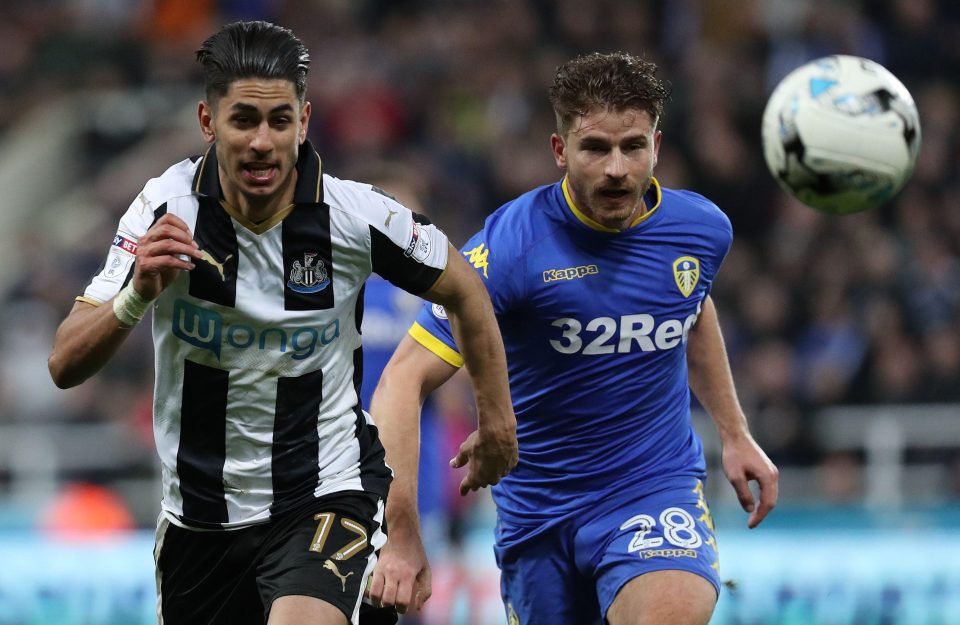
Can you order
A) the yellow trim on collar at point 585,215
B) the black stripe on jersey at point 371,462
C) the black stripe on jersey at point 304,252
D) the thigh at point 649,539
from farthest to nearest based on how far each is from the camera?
the yellow trim on collar at point 585,215, the thigh at point 649,539, the black stripe on jersey at point 371,462, the black stripe on jersey at point 304,252

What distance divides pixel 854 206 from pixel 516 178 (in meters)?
6.65

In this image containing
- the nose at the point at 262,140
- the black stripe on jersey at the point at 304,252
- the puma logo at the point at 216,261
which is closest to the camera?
the nose at the point at 262,140

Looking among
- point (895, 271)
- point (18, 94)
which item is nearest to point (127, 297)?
point (895, 271)

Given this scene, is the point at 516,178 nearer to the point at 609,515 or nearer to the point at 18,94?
the point at 18,94

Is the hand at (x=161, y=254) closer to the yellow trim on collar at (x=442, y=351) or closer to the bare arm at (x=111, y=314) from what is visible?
the bare arm at (x=111, y=314)


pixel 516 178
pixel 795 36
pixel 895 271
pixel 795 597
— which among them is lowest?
pixel 795 597

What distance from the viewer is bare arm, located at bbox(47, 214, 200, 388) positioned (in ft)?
13.3

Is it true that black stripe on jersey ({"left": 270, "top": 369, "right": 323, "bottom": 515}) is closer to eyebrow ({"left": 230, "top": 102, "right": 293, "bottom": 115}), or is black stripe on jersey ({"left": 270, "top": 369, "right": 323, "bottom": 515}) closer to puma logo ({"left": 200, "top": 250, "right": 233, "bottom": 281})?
puma logo ({"left": 200, "top": 250, "right": 233, "bottom": 281})

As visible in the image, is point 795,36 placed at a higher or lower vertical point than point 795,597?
higher

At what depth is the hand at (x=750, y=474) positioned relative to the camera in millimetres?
5430

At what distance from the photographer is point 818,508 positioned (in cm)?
920

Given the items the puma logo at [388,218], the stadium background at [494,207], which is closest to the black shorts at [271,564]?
the puma logo at [388,218]

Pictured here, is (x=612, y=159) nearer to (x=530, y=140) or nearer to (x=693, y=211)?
(x=693, y=211)

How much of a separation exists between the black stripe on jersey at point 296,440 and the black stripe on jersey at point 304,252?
0.25 m
